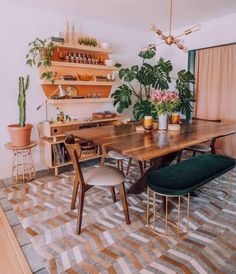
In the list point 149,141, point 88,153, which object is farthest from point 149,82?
point 149,141

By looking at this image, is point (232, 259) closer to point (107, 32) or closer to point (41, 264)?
point (41, 264)

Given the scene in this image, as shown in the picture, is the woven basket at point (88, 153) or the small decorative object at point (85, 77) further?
the small decorative object at point (85, 77)

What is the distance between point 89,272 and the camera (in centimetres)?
158

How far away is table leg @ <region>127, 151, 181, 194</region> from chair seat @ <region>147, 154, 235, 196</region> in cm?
21

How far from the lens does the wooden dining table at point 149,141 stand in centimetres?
180

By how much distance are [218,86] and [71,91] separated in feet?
8.23

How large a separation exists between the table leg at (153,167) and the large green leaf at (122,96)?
171cm

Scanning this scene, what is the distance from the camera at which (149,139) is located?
221 centimetres

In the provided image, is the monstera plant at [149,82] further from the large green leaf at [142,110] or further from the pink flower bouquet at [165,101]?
the pink flower bouquet at [165,101]

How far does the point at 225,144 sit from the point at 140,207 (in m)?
2.41

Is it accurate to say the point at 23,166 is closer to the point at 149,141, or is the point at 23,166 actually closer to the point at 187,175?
the point at 149,141

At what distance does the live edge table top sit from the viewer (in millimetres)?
1795

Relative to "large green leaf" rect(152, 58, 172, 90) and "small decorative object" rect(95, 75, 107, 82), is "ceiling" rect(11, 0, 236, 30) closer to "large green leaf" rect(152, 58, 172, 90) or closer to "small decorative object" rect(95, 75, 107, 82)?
"large green leaf" rect(152, 58, 172, 90)

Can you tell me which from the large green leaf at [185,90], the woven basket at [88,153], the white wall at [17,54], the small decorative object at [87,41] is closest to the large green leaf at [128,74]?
the small decorative object at [87,41]
